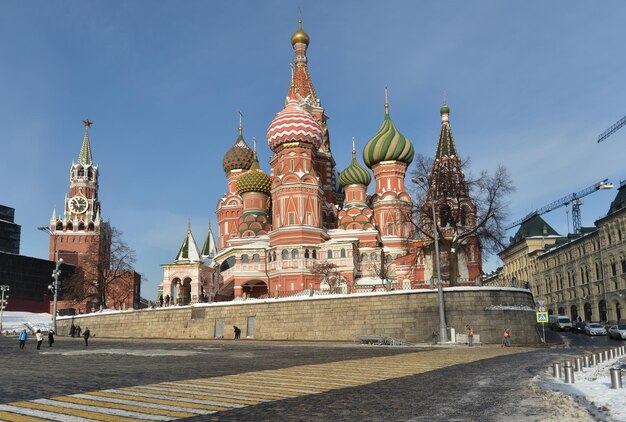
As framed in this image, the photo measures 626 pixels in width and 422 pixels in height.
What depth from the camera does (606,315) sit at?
65.1 meters

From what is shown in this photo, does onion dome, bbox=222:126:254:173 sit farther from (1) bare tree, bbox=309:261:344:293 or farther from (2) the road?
(2) the road

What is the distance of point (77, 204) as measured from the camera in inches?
4368

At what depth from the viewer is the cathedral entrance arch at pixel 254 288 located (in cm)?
5375

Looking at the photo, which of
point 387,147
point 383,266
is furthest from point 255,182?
point 383,266

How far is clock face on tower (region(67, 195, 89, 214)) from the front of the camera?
4339 inches

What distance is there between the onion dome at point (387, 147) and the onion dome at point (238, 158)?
49.5 feet

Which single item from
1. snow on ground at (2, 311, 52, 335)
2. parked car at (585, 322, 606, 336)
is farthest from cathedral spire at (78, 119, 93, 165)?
parked car at (585, 322, 606, 336)

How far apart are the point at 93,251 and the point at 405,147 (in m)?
37.2

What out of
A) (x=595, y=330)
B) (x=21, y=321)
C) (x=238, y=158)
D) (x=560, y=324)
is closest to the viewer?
(x=595, y=330)

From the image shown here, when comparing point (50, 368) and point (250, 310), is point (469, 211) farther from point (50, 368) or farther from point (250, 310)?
point (50, 368)

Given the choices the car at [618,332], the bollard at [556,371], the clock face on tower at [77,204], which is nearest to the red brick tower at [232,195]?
the car at [618,332]

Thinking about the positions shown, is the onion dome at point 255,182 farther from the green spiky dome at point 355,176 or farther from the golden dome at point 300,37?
the golden dome at point 300,37

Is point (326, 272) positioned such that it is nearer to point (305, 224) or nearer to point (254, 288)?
point (305, 224)

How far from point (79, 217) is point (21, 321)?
41.2 metres
